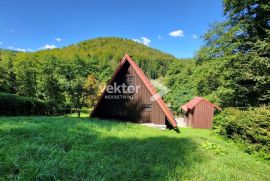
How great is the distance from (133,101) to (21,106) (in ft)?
40.0

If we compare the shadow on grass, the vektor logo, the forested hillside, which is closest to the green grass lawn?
the shadow on grass

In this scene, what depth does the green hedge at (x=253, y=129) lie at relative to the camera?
8234 millimetres

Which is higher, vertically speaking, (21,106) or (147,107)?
(147,107)

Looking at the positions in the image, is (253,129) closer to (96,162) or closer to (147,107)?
(147,107)

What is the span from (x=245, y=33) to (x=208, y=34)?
615 cm

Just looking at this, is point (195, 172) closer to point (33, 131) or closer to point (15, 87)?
point (33, 131)

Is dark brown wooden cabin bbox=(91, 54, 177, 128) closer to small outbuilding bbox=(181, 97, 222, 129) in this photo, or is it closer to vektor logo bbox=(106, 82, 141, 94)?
vektor logo bbox=(106, 82, 141, 94)

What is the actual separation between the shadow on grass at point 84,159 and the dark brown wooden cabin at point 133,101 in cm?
747

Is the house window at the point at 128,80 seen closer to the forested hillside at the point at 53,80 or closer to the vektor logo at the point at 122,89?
the vektor logo at the point at 122,89

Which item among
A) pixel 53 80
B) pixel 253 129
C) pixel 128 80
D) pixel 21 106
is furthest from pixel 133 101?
pixel 53 80

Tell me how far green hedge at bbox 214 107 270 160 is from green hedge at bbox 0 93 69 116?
19341 millimetres

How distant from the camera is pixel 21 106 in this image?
17094mm

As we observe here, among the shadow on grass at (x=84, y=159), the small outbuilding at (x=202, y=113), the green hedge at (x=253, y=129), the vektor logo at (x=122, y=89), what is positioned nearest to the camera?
the shadow on grass at (x=84, y=159)

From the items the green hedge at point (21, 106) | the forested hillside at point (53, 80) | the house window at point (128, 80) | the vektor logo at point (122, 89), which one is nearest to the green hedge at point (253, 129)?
the vektor logo at point (122, 89)
